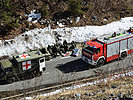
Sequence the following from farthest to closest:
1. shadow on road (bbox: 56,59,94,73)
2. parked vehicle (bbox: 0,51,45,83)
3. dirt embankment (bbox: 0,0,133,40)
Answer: dirt embankment (bbox: 0,0,133,40) → shadow on road (bbox: 56,59,94,73) → parked vehicle (bbox: 0,51,45,83)

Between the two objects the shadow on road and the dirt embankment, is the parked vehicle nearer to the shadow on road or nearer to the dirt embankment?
the shadow on road

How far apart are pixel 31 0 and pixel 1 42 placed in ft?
32.9

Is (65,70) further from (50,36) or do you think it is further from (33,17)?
(33,17)

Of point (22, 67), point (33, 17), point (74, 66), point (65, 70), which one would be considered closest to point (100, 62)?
point (74, 66)

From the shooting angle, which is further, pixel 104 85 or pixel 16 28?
pixel 16 28

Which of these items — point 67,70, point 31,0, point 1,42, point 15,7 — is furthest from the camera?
point 31,0

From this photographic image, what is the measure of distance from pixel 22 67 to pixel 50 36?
854 centimetres

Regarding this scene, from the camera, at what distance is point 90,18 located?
33688 millimetres

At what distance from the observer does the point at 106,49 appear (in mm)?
23328

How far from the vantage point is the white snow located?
1060 inches

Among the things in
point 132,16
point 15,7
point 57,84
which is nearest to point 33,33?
point 15,7

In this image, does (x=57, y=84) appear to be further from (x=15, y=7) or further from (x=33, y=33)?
(x=15, y=7)

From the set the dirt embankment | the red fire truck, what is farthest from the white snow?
the red fire truck

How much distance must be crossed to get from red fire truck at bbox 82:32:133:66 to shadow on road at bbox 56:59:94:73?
708 mm
